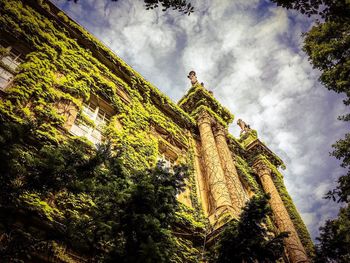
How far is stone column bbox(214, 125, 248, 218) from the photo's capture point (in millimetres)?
9945

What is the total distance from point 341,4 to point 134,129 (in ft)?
24.9

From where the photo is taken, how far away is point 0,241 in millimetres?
4219

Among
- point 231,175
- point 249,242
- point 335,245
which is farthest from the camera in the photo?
point 231,175

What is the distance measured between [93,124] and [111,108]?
140cm

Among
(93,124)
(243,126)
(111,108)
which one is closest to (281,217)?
(243,126)

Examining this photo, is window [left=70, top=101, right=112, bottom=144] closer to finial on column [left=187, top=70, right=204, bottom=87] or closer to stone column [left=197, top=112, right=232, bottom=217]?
stone column [left=197, top=112, right=232, bottom=217]

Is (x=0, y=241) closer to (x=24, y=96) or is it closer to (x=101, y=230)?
(x=101, y=230)

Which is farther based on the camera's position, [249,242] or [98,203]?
[249,242]

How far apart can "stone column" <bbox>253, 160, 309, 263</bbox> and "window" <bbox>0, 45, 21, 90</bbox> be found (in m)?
10.4

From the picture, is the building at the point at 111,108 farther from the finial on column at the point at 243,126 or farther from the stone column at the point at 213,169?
the finial on column at the point at 243,126

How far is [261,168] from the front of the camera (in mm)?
15836

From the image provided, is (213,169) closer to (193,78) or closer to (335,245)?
(335,245)

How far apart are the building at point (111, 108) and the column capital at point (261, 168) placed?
2.55 ft

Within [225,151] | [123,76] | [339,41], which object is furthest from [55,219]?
[339,41]
